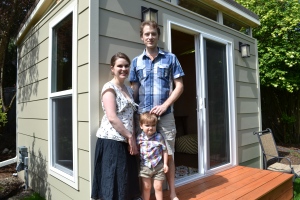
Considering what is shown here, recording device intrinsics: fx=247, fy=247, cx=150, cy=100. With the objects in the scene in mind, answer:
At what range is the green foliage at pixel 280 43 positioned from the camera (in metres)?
5.83

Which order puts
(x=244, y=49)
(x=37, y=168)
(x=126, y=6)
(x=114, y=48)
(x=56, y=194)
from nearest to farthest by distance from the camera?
(x=114, y=48) < (x=126, y=6) < (x=56, y=194) < (x=37, y=168) < (x=244, y=49)

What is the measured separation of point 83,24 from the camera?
2.12 meters

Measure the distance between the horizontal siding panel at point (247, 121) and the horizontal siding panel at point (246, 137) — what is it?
65 mm

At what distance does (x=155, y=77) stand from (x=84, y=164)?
953 millimetres

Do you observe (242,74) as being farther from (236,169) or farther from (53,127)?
(53,127)

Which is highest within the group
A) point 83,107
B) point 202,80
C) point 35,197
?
point 202,80

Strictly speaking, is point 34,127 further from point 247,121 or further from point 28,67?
point 247,121

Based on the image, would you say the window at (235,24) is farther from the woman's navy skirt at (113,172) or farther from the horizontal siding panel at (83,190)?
the horizontal siding panel at (83,190)

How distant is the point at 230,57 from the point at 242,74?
50cm

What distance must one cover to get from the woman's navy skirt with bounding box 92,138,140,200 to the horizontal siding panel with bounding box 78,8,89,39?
36.1 inches

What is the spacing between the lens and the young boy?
195cm

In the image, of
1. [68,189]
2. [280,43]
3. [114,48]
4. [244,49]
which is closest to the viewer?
[114,48]

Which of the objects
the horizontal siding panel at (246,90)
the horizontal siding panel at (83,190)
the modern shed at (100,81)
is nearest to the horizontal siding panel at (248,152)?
the modern shed at (100,81)

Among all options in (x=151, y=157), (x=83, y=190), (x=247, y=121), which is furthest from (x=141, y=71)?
(x=247, y=121)
